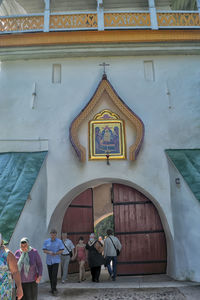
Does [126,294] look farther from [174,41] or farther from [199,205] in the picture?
[174,41]

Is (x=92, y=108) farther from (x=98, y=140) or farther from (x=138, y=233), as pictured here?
(x=138, y=233)

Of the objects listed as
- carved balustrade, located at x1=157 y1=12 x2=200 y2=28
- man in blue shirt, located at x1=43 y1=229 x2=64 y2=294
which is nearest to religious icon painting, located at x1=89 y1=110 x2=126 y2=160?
man in blue shirt, located at x1=43 y1=229 x2=64 y2=294

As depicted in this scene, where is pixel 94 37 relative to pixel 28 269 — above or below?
above

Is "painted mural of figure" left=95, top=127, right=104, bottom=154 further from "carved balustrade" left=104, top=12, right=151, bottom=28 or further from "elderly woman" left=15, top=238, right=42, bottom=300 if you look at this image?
"elderly woman" left=15, top=238, right=42, bottom=300

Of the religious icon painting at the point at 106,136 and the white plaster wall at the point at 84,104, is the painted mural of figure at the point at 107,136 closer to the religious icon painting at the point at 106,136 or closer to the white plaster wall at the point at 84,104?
the religious icon painting at the point at 106,136

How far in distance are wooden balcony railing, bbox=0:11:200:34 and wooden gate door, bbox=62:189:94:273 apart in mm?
5405

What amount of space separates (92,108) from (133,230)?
3.80 m

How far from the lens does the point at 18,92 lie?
7996mm

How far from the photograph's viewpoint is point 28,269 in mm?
3803

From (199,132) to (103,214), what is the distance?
807 centimetres

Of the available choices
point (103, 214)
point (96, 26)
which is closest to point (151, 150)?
point (96, 26)

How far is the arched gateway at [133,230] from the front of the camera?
7402 mm

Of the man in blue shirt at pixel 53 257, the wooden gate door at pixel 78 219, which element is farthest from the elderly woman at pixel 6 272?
the wooden gate door at pixel 78 219

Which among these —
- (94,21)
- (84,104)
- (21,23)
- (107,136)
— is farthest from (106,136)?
(21,23)
